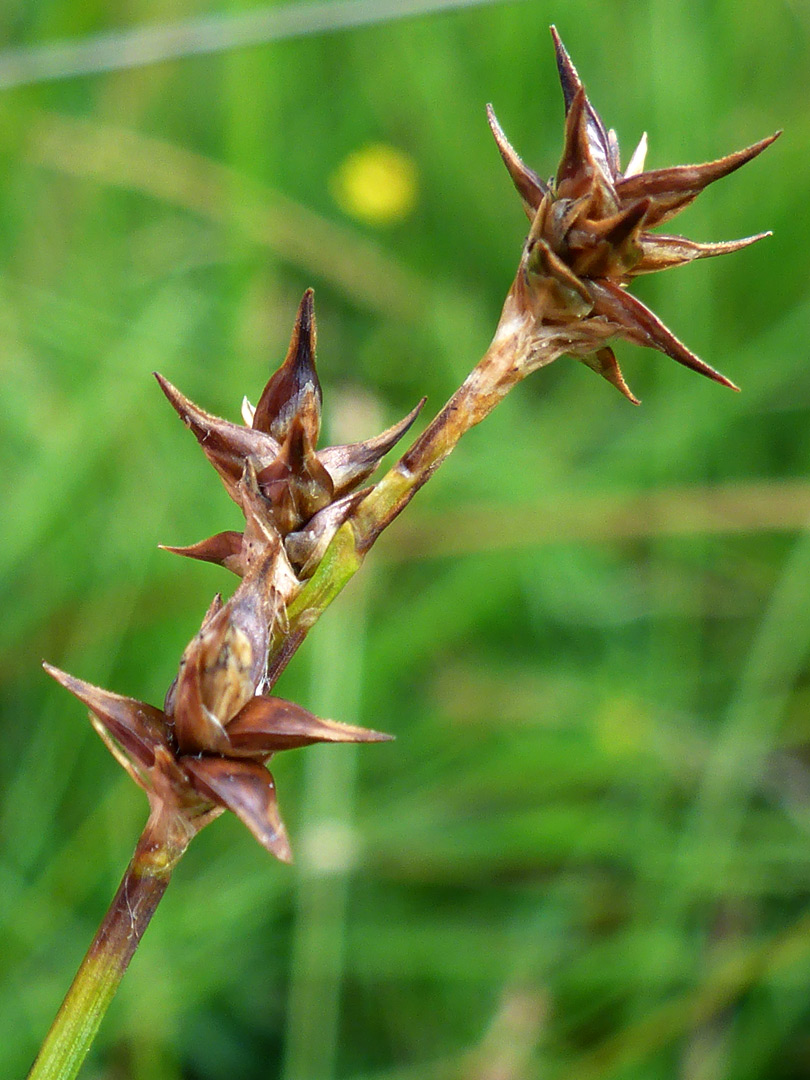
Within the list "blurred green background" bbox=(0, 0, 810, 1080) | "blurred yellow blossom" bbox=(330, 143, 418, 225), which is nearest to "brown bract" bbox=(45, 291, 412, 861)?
"blurred green background" bbox=(0, 0, 810, 1080)

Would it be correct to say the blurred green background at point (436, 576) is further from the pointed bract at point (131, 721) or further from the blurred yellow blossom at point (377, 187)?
the pointed bract at point (131, 721)

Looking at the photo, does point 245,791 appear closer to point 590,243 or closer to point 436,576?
point 590,243

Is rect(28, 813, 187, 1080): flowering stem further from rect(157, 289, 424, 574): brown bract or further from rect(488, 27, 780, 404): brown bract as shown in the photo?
rect(488, 27, 780, 404): brown bract

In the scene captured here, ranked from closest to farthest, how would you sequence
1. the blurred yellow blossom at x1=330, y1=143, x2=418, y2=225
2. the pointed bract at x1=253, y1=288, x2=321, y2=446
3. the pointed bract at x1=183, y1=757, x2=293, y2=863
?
1. the pointed bract at x1=183, y1=757, x2=293, y2=863
2. the pointed bract at x1=253, y1=288, x2=321, y2=446
3. the blurred yellow blossom at x1=330, y1=143, x2=418, y2=225

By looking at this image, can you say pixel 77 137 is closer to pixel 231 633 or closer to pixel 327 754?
pixel 327 754

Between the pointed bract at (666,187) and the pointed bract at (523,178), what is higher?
the pointed bract at (523,178)

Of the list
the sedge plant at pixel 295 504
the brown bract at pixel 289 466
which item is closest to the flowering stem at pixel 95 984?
the sedge plant at pixel 295 504

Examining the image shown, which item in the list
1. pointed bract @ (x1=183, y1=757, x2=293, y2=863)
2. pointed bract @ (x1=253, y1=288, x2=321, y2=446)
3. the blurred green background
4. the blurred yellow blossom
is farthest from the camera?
the blurred yellow blossom
